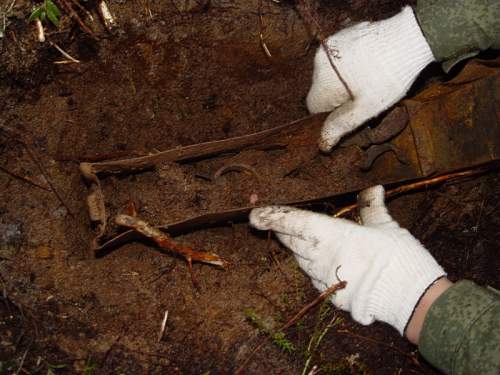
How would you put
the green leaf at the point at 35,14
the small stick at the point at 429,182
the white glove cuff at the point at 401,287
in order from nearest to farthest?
the white glove cuff at the point at 401,287 < the green leaf at the point at 35,14 < the small stick at the point at 429,182

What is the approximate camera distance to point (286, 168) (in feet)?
7.11

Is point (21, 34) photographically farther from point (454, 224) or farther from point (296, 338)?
point (454, 224)

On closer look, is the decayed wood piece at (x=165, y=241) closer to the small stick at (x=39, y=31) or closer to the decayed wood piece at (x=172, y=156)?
the decayed wood piece at (x=172, y=156)

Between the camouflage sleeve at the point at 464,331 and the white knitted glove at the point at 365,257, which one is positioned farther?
the white knitted glove at the point at 365,257

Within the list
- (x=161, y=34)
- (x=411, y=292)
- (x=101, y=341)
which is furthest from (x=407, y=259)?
(x=161, y=34)

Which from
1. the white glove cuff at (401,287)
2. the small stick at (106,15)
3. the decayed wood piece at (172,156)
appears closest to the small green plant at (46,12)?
the small stick at (106,15)

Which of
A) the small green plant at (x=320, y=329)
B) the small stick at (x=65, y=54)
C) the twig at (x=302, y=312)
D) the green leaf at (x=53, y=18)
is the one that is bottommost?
the small green plant at (x=320, y=329)

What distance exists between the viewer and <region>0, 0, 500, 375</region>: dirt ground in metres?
1.92

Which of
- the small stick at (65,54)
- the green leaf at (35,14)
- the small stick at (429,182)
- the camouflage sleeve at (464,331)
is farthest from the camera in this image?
the small stick at (429,182)

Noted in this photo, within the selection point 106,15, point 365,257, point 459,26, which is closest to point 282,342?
point 365,257

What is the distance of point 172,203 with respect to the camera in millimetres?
2088

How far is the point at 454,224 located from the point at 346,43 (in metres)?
1.04

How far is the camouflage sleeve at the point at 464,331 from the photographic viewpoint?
158 cm

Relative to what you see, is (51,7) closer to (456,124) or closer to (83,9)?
(83,9)
